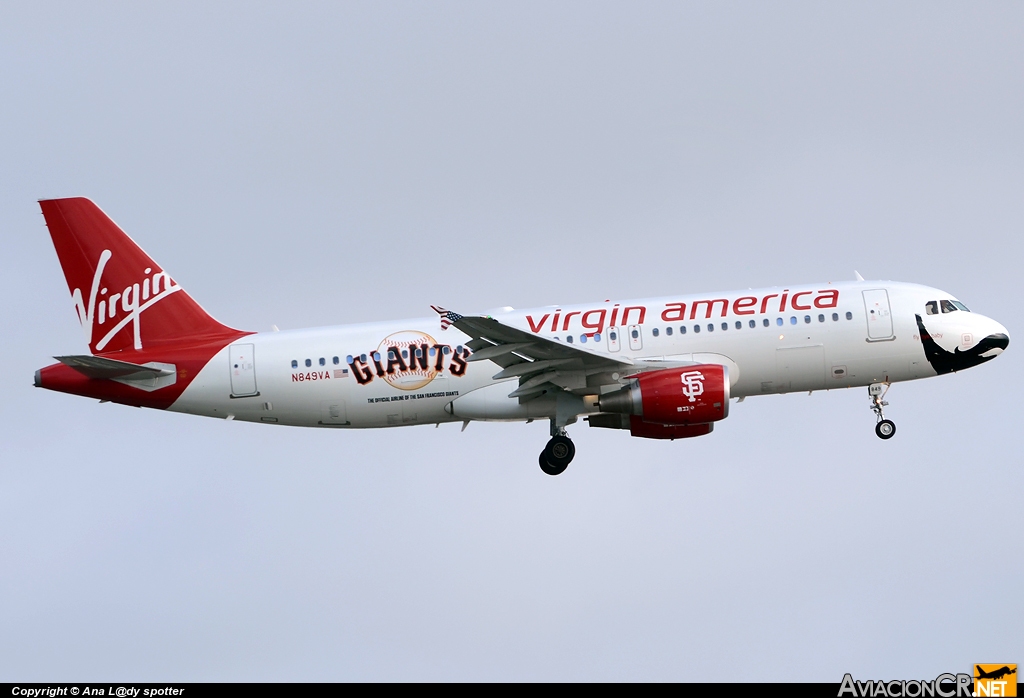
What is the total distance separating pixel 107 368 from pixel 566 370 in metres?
14.9

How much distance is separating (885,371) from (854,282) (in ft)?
10.6

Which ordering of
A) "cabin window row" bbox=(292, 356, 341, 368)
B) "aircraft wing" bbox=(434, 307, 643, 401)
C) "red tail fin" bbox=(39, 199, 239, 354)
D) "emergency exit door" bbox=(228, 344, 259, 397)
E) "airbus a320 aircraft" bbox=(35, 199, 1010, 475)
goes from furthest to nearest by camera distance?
"red tail fin" bbox=(39, 199, 239, 354) < "emergency exit door" bbox=(228, 344, 259, 397) < "cabin window row" bbox=(292, 356, 341, 368) < "airbus a320 aircraft" bbox=(35, 199, 1010, 475) < "aircraft wing" bbox=(434, 307, 643, 401)

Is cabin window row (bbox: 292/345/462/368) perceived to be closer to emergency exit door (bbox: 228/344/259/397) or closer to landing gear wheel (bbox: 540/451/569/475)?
emergency exit door (bbox: 228/344/259/397)

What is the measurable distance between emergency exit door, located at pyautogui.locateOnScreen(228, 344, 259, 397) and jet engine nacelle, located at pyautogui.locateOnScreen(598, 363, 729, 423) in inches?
486

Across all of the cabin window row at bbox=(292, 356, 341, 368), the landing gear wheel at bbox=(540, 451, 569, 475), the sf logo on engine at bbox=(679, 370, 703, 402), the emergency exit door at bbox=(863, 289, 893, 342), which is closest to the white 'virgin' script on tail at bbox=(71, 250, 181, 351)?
the cabin window row at bbox=(292, 356, 341, 368)

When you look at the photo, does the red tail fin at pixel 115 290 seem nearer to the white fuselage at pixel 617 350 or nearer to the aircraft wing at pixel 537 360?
the white fuselage at pixel 617 350

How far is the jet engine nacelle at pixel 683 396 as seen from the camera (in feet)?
145

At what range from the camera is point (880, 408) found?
1874 inches

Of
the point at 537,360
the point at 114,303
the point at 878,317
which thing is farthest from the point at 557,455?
the point at 114,303

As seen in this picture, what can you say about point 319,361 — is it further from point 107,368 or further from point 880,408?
point 880,408

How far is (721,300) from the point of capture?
4678 cm

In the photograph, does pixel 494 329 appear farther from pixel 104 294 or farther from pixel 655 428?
pixel 104 294

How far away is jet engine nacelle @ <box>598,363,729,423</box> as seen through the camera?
44.2 meters

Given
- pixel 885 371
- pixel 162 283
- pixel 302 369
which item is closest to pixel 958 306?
pixel 885 371
